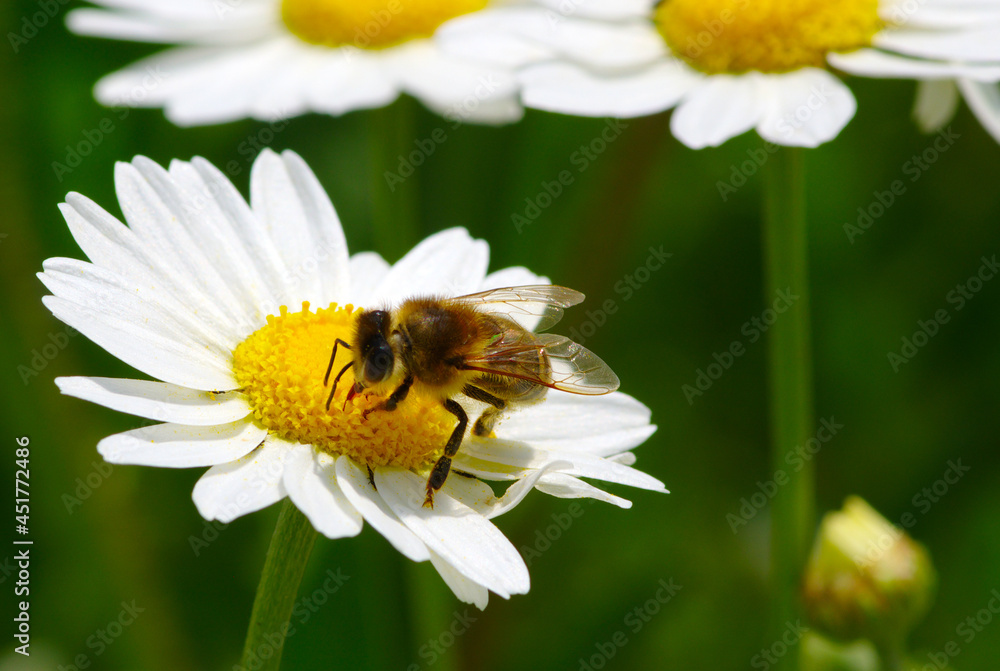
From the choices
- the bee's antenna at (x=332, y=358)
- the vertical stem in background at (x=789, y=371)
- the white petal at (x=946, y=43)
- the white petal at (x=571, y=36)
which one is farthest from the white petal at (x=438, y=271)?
the white petal at (x=946, y=43)

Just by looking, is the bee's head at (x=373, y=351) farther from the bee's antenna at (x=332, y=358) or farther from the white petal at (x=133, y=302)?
the white petal at (x=133, y=302)

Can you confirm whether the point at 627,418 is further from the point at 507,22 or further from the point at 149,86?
the point at 149,86

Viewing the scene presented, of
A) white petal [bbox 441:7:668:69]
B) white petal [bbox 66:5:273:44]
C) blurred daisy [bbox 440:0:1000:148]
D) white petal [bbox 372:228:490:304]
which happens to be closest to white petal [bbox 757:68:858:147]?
blurred daisy [bbox 440:0:1000:148]

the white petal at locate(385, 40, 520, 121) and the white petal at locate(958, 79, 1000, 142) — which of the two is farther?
the white petal at locate(385, 40, 520, 121)

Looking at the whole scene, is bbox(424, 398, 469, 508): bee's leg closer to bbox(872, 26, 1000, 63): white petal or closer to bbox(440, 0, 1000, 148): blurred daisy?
bbox(440, 0, 1000, 148): blurred daisy

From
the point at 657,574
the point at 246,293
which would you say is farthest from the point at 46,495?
the point at 657,574

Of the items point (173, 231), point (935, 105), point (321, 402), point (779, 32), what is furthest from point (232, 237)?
point (935, 105)

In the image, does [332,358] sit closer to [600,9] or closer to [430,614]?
[430,614]
